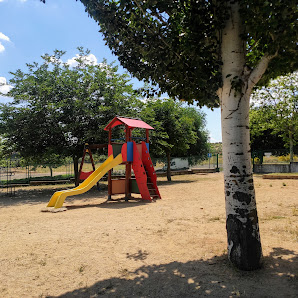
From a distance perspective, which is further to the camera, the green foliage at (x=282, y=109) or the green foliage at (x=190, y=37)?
the green foliage at (x=282, y=109)

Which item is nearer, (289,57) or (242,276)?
(242,276)

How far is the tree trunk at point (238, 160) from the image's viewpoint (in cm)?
394

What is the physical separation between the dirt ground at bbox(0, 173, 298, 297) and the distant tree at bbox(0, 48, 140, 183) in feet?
28.3

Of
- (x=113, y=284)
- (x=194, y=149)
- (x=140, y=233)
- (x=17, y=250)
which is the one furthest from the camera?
(x=194, y=149)

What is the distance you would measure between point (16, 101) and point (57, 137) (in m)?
3.03

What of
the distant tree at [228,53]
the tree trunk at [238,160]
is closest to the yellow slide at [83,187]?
the distant tree at [228,53]

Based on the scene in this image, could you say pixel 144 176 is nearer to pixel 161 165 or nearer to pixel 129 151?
pixel 129 151

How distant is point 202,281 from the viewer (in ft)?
Result: 12.1

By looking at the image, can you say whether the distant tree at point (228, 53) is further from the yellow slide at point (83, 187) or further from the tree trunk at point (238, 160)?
the yellow slide at point (83, 187)

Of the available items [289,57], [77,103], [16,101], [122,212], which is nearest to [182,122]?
[77,103]

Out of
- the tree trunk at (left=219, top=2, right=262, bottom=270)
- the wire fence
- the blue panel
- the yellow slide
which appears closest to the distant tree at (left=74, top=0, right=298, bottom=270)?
the tree trunk at (left=219, top=2, right=262, bottom=270)

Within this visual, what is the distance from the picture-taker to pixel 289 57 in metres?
4.06

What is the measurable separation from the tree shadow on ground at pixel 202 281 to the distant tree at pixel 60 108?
1193cm

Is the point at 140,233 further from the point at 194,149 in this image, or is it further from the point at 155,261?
the point at 194,149
